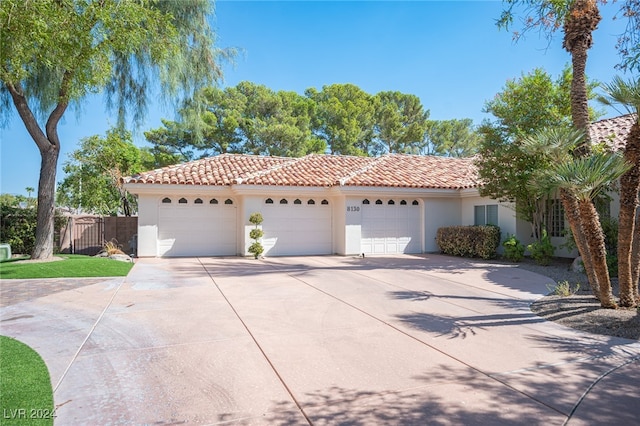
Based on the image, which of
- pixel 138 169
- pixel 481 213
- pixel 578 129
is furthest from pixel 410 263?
pixel 138 169

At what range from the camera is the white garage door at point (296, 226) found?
17062 millimetres

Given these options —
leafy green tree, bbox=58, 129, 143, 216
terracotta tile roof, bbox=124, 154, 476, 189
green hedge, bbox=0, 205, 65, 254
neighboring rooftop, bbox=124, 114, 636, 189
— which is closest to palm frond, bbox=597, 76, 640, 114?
neighboring rooftop, bbox=124, 114, 636, 189

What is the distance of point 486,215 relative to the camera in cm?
1748

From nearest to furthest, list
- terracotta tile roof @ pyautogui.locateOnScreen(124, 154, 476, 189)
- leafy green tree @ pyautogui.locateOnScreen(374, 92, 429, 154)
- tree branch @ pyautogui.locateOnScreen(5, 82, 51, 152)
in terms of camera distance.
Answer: tree branch @ pyautogui.locateOnScreen(5, 82, 51, 152) < terracotta tile roof @ pyautogui.locateOnScreen(124, 154, 476, 189) < leafy green tree @ pyautogui.locateOnScreen(374, 92, 429, 154)

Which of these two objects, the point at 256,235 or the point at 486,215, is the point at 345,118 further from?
the point at 256,235

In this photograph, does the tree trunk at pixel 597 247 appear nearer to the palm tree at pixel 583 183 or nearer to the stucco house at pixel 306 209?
the palm tree at pixel 583 183

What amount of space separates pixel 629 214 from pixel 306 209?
12.4 metres

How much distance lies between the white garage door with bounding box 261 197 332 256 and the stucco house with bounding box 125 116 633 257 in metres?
0.04

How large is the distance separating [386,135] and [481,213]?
60.0ft

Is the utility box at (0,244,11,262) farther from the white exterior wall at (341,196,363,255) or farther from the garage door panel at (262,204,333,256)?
the white exterior wall at (341,196,363,255)

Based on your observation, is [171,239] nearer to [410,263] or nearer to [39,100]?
[39,100]

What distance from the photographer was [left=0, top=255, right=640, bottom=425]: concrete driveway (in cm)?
364

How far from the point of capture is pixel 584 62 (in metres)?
7.79

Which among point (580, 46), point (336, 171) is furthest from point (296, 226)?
Result: point (580, 46)
